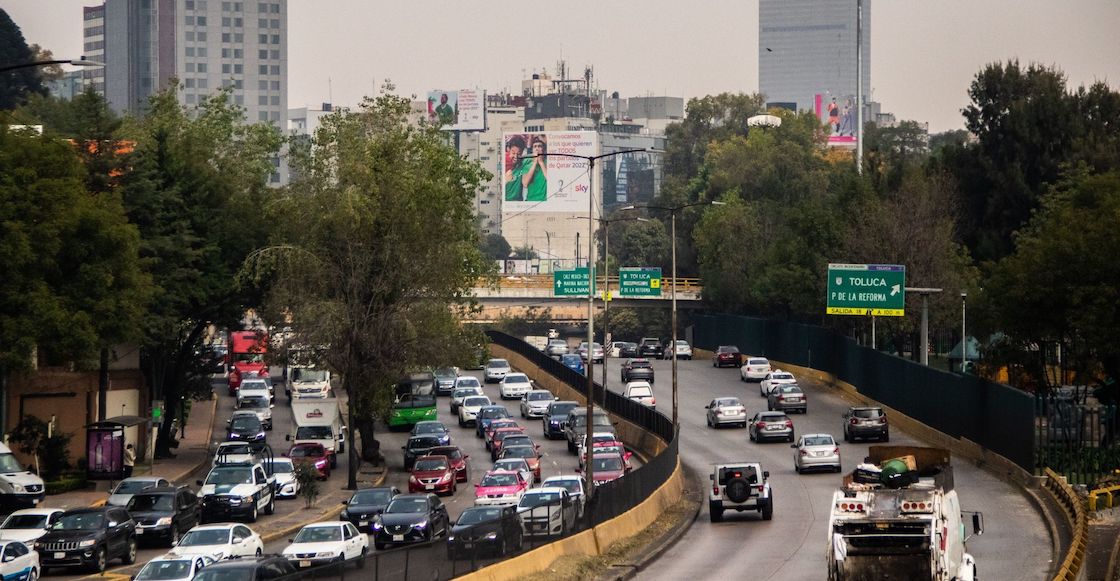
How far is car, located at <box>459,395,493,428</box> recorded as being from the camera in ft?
243

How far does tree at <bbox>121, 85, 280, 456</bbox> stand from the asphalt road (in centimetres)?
1931

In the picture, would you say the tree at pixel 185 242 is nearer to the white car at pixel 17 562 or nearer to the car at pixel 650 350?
the white car at pixel 17 562

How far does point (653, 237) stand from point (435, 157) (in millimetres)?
103230

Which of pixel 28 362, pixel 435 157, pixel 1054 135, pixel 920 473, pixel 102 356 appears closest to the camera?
pixel 920 473

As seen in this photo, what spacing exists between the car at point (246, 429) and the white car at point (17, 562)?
2924 cm

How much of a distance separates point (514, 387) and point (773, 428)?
24.5m

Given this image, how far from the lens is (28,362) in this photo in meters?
50.8

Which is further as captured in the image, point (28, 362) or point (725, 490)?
point (28, 362)

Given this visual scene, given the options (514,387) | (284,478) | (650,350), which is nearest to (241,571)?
(284,478)

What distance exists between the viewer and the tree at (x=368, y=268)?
58250 mm

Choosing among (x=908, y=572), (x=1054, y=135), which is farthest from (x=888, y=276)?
(x=908, y=572)

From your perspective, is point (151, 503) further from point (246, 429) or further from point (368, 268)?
point (246, 429)

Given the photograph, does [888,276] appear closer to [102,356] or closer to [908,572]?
[102,356]

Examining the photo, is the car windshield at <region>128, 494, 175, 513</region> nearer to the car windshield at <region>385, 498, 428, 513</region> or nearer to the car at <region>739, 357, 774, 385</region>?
the car windshield at <region>385, 498, 428, 513</region>
